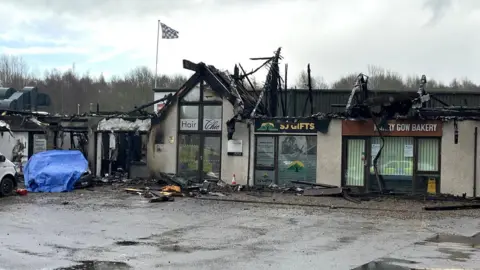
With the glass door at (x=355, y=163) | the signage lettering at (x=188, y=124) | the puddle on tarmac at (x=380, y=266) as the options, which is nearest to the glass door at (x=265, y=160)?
the signage lettering at (x=188, y=124)

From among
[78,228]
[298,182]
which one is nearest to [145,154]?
[298,182]

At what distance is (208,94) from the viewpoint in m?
24.3

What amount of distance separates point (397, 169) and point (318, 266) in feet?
43.1

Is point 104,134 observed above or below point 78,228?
above

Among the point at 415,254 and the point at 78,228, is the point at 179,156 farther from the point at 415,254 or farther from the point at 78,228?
the point at 415,254

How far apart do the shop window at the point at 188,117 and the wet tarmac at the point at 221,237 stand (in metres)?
6.46

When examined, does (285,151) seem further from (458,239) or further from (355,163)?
(458,239)

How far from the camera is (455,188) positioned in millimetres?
20469

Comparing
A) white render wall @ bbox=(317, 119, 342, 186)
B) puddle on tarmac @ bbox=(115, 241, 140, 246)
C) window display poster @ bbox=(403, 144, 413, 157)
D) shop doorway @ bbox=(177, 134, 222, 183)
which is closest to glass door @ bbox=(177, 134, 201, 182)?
shop doorway @ bbox=(177, 134, 222, 183)

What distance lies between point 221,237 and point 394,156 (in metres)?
11.4

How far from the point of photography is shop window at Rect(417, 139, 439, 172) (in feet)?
68.5

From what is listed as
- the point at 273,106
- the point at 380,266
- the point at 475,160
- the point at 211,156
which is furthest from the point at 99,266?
the point at 273,106

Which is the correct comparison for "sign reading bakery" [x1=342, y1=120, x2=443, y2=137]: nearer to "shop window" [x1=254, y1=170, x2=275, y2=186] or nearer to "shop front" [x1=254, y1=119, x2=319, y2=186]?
"shop front" [x1=254, y1=119, x2=319, y2=186]

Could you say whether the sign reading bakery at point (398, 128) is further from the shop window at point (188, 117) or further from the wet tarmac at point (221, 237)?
the shop window at point (188, 117)
